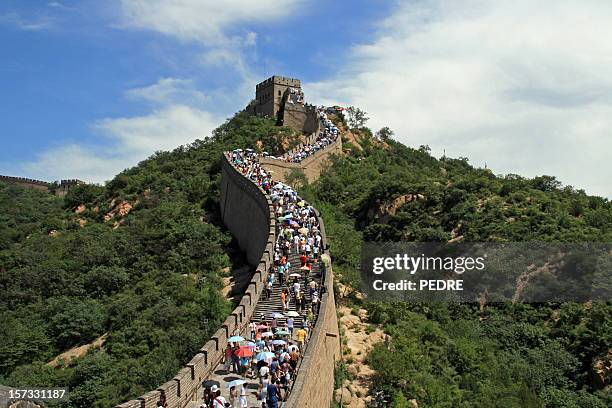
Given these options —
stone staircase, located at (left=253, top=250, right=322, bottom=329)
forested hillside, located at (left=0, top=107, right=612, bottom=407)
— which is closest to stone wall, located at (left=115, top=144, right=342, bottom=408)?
stone staircase, located at (left=253, top=250, right=322, bottom=329)

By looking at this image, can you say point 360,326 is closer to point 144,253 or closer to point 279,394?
point 279,394

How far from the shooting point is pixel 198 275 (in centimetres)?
3309

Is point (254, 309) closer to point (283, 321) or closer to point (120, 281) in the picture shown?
point (283, 321)

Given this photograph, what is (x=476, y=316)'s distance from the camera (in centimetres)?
2889

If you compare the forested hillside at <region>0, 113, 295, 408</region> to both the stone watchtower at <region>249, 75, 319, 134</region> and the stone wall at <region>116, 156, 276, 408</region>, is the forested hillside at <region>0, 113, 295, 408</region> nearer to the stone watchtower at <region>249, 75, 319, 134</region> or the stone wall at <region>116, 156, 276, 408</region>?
the stone wall at <region>116, 156, 276, 408</region>

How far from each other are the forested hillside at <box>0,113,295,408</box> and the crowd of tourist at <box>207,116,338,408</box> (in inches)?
160

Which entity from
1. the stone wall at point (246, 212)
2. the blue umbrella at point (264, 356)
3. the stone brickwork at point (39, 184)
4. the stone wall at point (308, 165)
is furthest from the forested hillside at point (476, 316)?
the stone brickwork at point (39, 184)

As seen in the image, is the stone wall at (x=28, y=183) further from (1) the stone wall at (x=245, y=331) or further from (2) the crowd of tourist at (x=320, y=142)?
(1) the stone wall at (x=245, y=331)

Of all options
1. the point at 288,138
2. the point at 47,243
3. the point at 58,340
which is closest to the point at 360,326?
the point at 58,340

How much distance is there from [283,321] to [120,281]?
1780 cm

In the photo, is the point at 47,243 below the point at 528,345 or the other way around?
the other way around

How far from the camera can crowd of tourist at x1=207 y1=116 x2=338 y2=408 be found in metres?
15.1

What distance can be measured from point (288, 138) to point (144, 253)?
71.4ft

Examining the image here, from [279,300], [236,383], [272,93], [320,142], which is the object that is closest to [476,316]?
[279,300]
